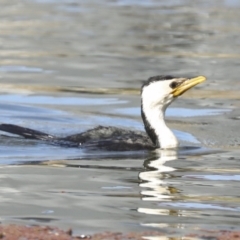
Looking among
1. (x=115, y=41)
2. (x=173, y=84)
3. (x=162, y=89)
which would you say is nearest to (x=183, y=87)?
(x=173, y=84)

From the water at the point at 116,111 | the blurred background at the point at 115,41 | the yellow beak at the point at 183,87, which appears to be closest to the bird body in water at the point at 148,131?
the yellow beak at the point at 183,87

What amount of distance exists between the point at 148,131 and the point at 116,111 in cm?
254

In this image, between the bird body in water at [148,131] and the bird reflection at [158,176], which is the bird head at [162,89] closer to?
the bird body in water at [148,131]

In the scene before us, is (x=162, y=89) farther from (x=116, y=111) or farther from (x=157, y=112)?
(x=116, y=111)

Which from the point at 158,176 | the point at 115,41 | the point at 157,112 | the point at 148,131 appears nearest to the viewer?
the point at 158,176

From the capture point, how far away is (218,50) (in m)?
22.8

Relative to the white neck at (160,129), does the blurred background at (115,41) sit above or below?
above

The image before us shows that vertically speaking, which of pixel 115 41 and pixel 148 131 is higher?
pixel 115 41

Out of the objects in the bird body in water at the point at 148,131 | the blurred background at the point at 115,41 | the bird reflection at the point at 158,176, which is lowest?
the bird reflection at the point at 158,176

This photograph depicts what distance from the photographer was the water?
27.2ft

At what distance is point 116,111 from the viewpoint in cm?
1509

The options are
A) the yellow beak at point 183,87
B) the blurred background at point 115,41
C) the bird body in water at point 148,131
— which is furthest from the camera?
the blurred background at point 115,41

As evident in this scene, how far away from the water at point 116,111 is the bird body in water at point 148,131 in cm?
25

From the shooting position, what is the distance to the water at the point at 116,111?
8.29 m
